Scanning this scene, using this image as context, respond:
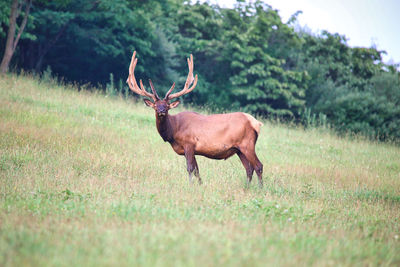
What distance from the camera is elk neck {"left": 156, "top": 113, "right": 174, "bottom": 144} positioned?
27.4ft

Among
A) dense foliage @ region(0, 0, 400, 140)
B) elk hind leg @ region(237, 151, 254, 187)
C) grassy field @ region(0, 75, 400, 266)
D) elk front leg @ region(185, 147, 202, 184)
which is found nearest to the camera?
grassy field @ region(0, 75, 400, 266)

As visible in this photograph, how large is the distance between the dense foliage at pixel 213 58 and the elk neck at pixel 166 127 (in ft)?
43.0

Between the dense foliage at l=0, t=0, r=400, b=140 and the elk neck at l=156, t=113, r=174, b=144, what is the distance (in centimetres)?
1310

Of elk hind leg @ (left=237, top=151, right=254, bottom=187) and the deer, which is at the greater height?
the deer

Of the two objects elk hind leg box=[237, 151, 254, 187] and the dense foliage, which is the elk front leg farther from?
the dense foliage

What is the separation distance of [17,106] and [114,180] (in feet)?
21.1

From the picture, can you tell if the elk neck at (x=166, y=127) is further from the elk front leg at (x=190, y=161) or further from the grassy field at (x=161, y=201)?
the grassy field at (x=161, y=201)

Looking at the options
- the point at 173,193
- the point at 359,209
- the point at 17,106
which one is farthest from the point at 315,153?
the point at 17,106

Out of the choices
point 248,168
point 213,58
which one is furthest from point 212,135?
point 213,58

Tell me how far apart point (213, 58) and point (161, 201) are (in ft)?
63.3

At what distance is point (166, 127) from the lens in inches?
333

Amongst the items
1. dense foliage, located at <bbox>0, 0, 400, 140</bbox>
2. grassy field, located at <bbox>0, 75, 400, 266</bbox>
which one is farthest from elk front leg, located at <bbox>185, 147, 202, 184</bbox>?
dense foliage, located at <bbox>0, 0, 400, 140</bbox>

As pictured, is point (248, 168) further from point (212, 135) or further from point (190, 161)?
point (190, 161)

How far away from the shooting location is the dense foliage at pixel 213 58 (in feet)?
73.3
